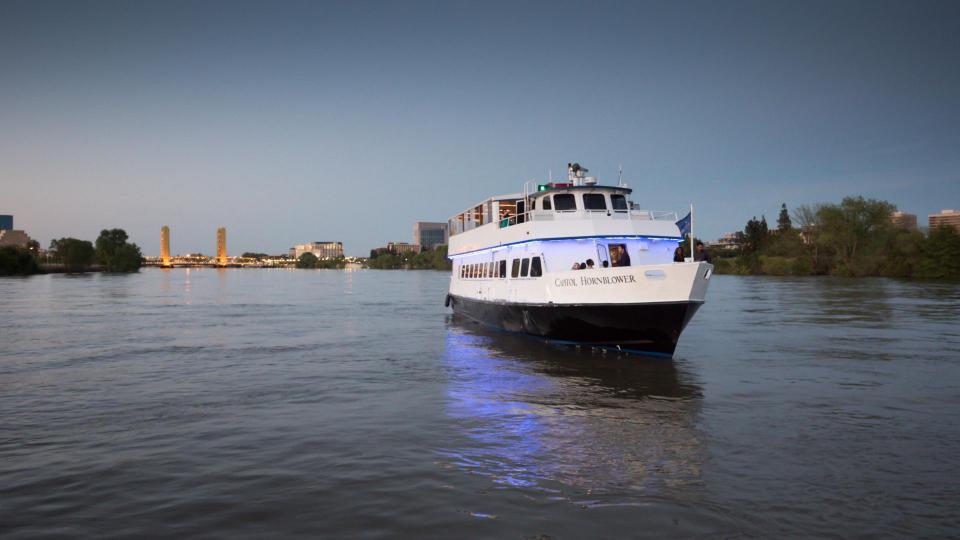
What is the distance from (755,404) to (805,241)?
118 m

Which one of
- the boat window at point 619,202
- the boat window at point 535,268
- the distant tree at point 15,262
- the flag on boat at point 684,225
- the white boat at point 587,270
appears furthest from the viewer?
the distant tree at point 15,262

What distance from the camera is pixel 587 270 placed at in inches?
854

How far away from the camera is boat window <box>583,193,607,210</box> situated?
84.7 feet


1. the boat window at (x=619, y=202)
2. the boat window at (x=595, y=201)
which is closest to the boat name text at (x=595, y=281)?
the boat window at (x=595, y=201)

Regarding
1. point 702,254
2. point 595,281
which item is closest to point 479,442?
point 595,281

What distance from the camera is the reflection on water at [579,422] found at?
33.4 ft

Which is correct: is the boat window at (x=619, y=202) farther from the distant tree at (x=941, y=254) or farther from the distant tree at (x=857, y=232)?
the distant tree at (x=857, y=232)

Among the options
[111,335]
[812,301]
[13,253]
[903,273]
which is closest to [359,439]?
[111,335]

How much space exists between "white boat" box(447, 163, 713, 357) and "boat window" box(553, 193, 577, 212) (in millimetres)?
39

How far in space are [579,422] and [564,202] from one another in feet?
44.3

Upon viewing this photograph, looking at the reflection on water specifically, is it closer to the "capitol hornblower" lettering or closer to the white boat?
the white boat

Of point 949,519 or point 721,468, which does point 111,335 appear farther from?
point 949,519

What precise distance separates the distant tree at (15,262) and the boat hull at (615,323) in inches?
6476

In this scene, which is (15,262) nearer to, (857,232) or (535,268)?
(535,268)
